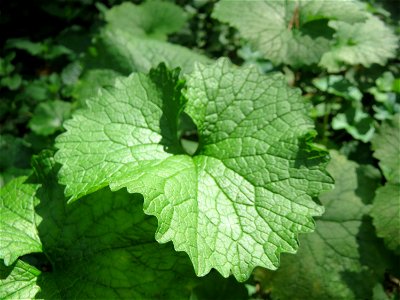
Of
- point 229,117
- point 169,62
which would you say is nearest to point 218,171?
point 229,117

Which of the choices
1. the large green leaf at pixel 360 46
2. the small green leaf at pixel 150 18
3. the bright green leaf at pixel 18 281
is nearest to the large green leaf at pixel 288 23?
the large green leaf at pixel 360 46

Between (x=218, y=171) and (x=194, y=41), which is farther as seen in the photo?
(x=194, y=41)

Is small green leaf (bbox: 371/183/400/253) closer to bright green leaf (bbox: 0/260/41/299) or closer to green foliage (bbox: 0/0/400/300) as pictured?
green foliage (bbox: 0/0/400/300)

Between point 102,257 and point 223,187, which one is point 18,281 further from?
point 223,187

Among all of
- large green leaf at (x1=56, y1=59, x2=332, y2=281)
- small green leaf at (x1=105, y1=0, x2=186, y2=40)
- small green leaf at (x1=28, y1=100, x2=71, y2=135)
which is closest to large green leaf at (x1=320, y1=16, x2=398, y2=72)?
large green leaf at (x1=56, y1=59, x2=332, y2=281)

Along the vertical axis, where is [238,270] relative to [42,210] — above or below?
above

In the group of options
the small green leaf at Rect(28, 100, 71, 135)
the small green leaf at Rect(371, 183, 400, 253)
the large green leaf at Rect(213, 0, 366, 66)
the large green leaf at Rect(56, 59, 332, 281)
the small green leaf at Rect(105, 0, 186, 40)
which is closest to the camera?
the large green leaf at Rect(56, 59, 332, 281)

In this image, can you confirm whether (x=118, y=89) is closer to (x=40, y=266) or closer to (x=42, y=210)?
(x=42, y=210)

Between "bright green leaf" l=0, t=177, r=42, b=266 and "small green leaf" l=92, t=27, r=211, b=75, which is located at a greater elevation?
"small green leaf" l=92, t=27, r=211, b=75
